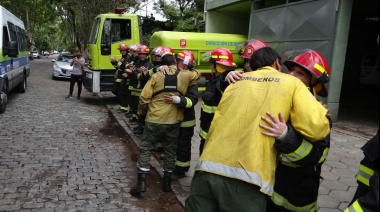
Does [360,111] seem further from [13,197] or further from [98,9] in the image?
[98,9]

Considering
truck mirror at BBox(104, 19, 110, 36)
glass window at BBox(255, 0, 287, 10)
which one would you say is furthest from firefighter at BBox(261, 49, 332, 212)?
truck mirror at BBox(104, 19, 110, 36)

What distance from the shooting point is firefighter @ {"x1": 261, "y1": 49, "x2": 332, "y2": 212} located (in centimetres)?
194

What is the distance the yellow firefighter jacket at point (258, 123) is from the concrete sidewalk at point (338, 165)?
2.22 metres

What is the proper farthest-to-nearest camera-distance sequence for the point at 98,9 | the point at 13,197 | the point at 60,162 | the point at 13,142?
the point at 98,9, the point at 13,142, the point at 60,162, the point at 13,197

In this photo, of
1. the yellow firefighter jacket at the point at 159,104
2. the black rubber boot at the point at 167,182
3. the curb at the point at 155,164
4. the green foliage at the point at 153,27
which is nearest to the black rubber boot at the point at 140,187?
the black rubber boot at the point at 167,182

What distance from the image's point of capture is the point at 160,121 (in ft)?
13.5

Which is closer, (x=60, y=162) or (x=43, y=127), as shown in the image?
(x=60, y=162)

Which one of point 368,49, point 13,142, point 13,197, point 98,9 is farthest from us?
point 98,9

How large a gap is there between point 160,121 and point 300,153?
93.0 inches

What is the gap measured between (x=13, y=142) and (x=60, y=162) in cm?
151

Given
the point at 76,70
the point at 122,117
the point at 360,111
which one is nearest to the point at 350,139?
the point at 360,111

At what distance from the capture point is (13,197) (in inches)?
154

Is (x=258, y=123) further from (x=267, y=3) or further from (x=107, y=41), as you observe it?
(x=267, y=3)

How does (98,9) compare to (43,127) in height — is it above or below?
above
